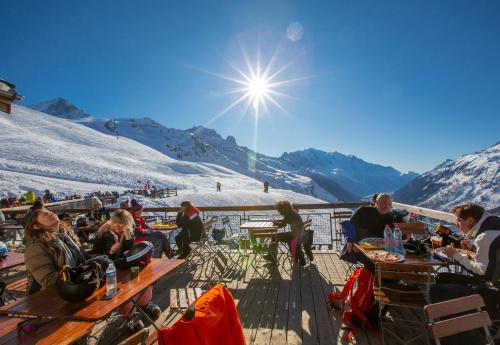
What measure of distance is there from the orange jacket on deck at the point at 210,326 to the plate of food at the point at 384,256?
2.08 m

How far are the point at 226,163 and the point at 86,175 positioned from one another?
8521 centimetres

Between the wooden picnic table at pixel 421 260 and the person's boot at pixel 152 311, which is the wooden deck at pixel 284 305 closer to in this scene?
the person's boot at pixel 152 311

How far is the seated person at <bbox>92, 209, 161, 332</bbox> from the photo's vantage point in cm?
401

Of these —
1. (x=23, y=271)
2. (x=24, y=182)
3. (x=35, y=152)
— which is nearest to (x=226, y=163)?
(x=35, y=152)

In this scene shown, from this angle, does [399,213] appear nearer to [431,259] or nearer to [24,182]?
[431,259]

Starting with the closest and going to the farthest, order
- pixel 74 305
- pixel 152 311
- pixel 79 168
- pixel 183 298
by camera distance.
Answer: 1. pixel 74 305
2. pixel 183 298
3. pixel 152 311
4. pixel 79 168

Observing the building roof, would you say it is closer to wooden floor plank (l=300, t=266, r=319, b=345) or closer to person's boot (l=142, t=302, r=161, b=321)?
person's boot (l=142, t=302, r=161, b=321)

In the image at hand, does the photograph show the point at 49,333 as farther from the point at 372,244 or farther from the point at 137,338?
→ the point at 372,244

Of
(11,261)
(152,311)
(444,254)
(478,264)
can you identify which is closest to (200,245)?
(152,311)

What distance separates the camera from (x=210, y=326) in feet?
6.26

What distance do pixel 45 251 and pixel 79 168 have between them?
52884 mm

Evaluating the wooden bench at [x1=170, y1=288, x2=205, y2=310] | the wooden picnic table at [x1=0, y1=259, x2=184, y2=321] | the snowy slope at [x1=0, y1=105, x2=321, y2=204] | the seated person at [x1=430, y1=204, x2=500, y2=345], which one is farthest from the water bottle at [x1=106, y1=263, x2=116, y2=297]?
the snowy slope at [x1=0, y1=105, x2=321, y2=204]

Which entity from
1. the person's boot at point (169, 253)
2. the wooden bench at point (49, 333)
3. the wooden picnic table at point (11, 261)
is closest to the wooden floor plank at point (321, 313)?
the wooden bench at point (49, 333)

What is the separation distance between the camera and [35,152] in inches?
2072
